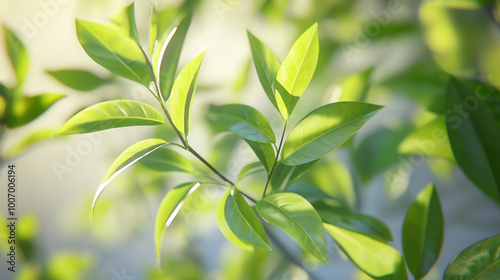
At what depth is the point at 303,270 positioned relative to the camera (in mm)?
635

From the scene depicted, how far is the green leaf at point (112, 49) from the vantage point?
0.45 m

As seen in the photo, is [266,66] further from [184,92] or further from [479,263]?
[479,263]

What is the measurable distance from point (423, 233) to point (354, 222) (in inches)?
4.9

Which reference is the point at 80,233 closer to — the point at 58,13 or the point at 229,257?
the point at 229,257

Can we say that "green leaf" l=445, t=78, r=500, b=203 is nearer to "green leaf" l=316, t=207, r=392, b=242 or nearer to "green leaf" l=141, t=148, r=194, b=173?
"green leaf" l=316, t=207, r=392, b=242

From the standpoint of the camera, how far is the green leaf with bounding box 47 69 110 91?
0.60m

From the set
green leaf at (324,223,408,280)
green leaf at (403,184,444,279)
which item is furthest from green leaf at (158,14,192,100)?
green leaf at (403,184,444,279)

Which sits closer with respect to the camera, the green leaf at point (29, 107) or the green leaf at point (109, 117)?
the green leaf at point (109, 117)

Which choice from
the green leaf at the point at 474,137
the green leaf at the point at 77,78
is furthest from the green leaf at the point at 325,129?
the green leaf at the point at 77,78

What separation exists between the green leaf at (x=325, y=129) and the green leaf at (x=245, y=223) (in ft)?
0.31

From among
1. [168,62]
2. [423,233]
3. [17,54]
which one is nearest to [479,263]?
[423,233]

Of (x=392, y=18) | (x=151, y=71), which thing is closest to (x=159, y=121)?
(x=151, y=71)

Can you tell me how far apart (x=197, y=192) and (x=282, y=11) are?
1.32 ft

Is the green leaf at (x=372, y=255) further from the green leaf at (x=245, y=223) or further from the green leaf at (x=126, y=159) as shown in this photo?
the green leaf at (x=126, y=159)
